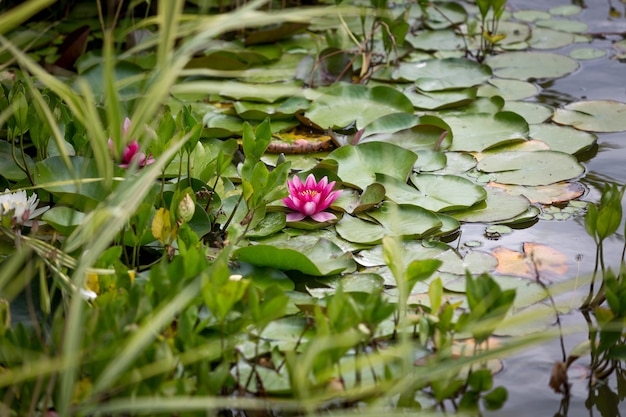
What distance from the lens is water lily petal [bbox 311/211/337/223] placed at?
6.18ft

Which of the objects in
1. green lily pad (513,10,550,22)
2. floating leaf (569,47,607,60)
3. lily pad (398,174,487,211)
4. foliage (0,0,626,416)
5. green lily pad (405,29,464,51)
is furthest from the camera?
green lily pad (513,10,550,22)

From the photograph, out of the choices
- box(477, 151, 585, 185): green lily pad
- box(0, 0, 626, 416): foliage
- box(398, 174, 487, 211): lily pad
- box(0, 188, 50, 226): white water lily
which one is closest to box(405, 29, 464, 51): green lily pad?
box(0, 0, 626, 416): foliage

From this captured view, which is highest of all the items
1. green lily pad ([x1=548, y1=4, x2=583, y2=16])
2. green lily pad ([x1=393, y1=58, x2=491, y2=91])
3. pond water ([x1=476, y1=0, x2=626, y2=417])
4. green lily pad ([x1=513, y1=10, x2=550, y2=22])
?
green lily pad ([x1=548, y1=4, x2=583, y2=16])

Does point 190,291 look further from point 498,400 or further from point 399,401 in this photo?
point 498,400

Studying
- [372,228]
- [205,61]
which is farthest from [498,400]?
[205,61]

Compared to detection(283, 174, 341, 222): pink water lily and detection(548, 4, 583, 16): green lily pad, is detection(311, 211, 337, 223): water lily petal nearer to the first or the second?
detection(283, 174, 341, 222): pink water lily

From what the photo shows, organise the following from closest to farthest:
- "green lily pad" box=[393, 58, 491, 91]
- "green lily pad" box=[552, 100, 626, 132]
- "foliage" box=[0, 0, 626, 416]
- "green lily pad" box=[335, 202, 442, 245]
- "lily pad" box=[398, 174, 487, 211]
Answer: "foliage" box=[0, 0, 626, 416], "green lily pad" box=[335, 202, 442, 245], "lily pad" box=[398, 174, 487, 211], "green lily pad" box=[552, 100, 626, 132], "green lily pad" box=[393, 58, 491, 91]

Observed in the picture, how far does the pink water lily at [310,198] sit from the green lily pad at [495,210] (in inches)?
12.7

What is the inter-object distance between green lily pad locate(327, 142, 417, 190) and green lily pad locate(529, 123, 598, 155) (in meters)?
0.47

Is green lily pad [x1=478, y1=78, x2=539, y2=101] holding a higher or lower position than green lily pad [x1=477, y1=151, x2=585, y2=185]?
higher

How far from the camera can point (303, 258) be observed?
1640 millimetres

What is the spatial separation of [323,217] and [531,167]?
652mm

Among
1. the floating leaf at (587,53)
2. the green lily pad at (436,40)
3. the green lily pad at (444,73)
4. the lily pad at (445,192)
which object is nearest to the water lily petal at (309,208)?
the lily pad at (445,192)

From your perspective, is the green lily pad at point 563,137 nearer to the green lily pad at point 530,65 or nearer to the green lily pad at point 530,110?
the green lily pad at point 530,110
